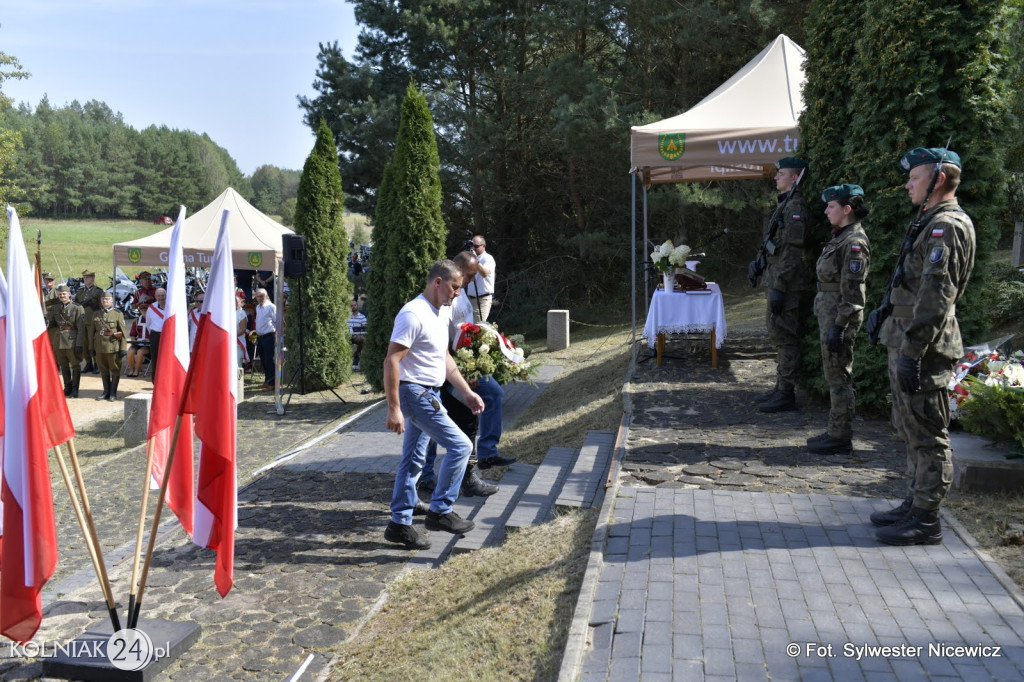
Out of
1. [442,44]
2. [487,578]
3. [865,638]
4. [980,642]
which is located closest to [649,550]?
[487,578]

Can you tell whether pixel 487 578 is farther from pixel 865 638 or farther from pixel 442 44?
pixel 442 44

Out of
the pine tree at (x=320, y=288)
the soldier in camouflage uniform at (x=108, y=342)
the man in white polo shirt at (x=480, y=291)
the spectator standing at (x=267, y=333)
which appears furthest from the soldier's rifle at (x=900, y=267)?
the soldier in camouflage uniform at (x=108, y=342)

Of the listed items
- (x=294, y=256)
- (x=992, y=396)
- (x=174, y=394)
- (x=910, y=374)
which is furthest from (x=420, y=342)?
(x=294, y=256)

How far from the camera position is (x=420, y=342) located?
573 centimetres

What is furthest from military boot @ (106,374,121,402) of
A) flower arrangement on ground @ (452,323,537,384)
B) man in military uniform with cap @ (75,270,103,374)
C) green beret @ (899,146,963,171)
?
green beret @ (899,146,963,171)

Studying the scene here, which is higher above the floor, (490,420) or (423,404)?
(423,404)

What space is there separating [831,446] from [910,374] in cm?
216

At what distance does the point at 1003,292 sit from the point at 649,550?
8578 mm

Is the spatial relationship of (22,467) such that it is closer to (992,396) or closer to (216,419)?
(216,419)

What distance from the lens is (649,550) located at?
4672 millimetres

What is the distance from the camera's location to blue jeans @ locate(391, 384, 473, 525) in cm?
575

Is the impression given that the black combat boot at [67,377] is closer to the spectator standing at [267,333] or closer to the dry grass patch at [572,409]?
the spectator standing at [267,333]

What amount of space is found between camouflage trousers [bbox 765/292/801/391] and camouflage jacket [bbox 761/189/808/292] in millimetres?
177

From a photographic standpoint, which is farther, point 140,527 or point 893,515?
point 893,515
